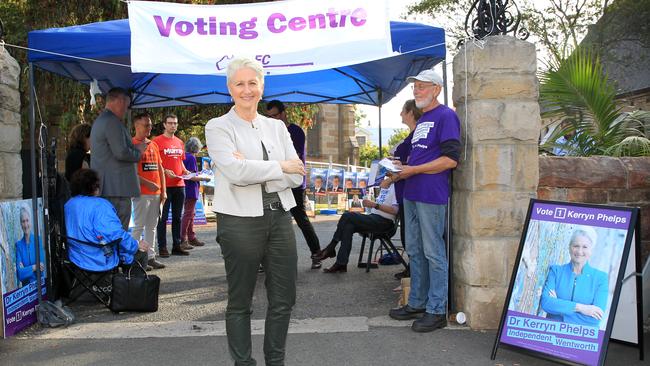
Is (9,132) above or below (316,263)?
above

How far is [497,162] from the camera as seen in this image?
4.56 meters

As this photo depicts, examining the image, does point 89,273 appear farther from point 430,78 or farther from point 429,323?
point 430,78

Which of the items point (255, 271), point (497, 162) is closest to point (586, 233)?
point (497, 162)

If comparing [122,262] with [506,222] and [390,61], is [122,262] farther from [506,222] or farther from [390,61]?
[390,61]

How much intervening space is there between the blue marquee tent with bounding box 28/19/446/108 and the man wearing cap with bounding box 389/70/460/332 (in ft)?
2.53

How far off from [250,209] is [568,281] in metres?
2.13

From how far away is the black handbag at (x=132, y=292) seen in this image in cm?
525

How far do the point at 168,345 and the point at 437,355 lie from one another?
2.00 metres

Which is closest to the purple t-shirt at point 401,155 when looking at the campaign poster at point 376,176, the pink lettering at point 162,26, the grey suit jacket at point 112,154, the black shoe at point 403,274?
the campaign poster at point 376,176

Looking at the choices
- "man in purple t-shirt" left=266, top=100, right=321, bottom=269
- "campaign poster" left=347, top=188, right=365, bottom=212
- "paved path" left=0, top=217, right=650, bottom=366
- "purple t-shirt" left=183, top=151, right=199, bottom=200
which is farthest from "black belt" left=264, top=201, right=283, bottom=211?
"campaign poster" left=347, top=188, right=365, bottom=212

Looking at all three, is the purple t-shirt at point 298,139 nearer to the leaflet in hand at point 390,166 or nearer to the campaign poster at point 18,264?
the leaflet in hand at point 390,166

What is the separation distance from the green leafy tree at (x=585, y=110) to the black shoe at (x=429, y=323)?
2244 millimetres

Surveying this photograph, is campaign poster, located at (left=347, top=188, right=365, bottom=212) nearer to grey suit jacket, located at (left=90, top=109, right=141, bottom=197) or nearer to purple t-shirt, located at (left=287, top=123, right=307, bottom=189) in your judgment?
purple t-shirt, located at (left=287, top=123, right=307, bottom=189)

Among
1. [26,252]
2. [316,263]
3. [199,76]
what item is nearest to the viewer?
[26,252]
